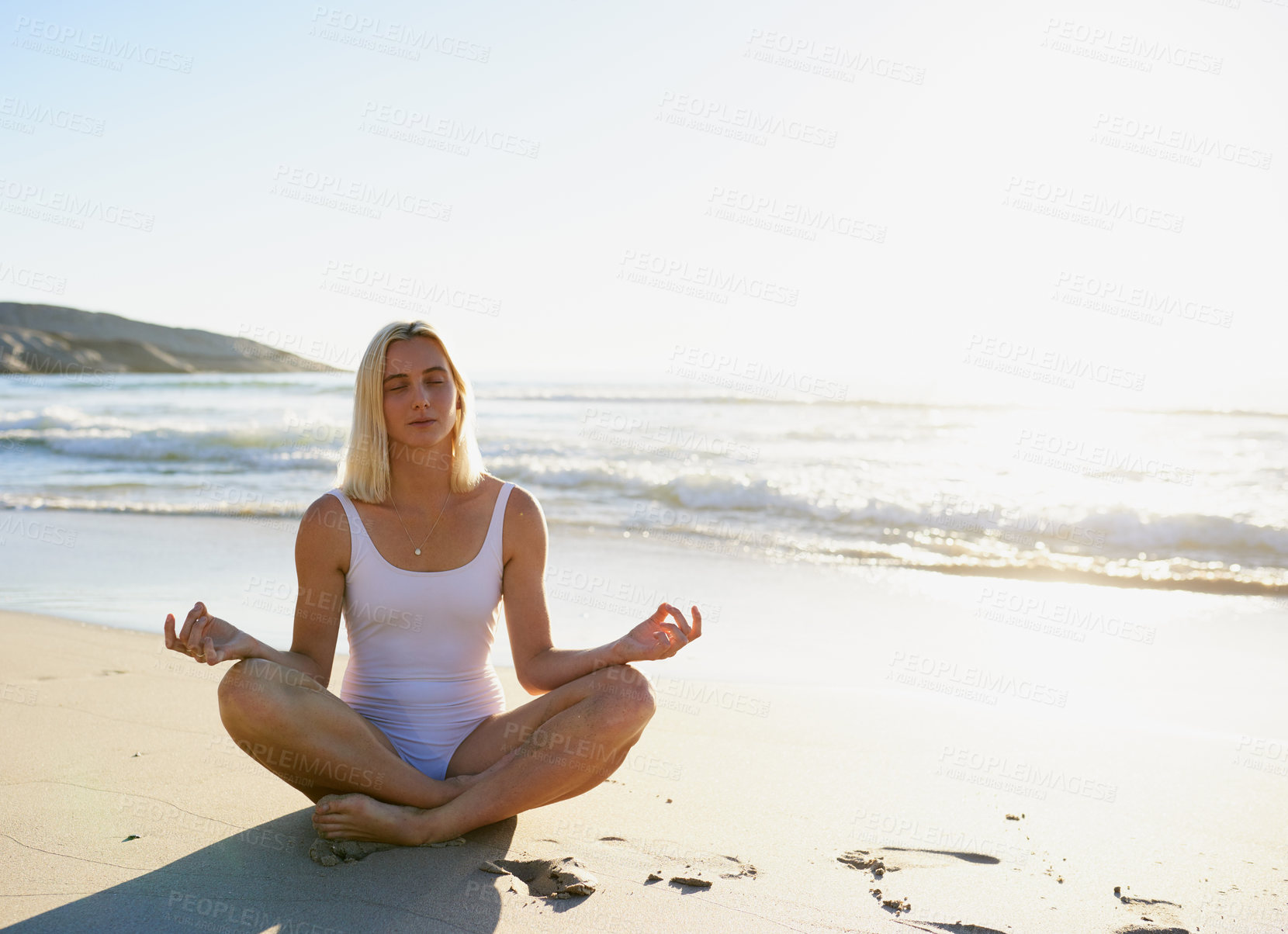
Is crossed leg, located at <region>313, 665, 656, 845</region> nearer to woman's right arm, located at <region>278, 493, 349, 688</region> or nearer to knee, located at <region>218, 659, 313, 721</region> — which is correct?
knee, located at <region>218, 659, 313, 721</region>

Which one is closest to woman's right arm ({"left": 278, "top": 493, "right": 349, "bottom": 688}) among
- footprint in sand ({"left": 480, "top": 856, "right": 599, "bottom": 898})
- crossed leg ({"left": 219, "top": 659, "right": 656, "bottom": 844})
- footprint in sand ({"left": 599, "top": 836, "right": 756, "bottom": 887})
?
crossed leg ({"left": 219, "top": 659, "right": 656, "bottom": 844})

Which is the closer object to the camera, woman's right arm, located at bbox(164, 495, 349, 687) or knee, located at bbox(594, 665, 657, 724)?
knee, located at bbox(594, 665, 657, 724)

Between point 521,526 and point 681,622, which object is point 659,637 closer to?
point 681,622

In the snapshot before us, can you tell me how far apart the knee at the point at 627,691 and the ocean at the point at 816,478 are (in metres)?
6.00

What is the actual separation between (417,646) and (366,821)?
0.54m

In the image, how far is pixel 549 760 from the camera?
2.90 m

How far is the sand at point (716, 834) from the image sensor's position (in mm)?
2584

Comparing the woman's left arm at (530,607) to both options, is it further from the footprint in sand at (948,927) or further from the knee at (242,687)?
the footprint in sand at (948,927)

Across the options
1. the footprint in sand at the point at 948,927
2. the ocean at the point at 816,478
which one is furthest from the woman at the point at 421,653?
the ocean at the point at 816,478

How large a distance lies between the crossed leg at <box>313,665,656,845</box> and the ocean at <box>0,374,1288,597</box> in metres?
6.03

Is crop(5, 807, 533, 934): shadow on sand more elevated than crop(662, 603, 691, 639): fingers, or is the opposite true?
crop(662, 603, 691, 639): fingers

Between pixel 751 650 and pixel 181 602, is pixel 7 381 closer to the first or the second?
pixel 181 602

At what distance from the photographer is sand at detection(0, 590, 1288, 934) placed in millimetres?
2584

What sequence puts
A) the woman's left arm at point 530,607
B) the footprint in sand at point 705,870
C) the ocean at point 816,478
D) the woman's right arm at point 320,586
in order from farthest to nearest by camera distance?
the ocean at point 816,478, the woman's left arm at point 530,607, the woman's right arm at point 320,586, the footprint in sand at point 705,870
